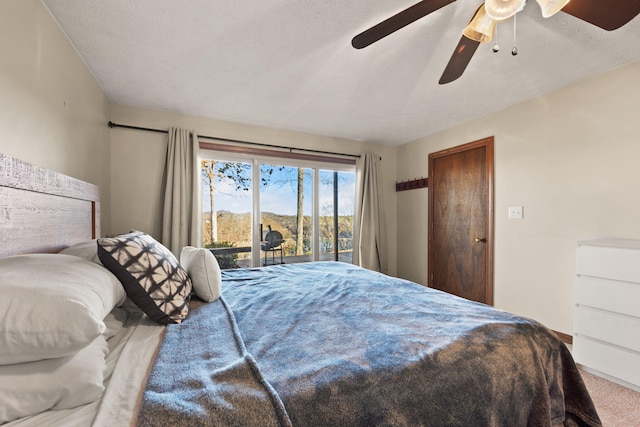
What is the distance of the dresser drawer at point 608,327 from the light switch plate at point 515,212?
101 cm

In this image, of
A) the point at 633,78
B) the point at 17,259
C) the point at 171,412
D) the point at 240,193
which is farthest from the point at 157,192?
the point at 633,78

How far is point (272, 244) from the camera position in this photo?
11.8 ft

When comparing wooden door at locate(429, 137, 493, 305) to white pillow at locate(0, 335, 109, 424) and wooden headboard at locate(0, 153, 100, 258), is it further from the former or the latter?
wooden headboard at locate(0, 153, 100, 258)

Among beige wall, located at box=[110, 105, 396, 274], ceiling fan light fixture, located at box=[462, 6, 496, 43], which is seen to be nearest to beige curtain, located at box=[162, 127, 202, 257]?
beige wall, located at box=[110, 105, 396, 274]

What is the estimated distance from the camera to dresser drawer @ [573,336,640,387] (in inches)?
70.0

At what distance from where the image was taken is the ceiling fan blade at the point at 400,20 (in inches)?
46.3

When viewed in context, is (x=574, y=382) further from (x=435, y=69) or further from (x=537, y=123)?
(x=537, y=123)

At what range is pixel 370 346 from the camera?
953 millimetres

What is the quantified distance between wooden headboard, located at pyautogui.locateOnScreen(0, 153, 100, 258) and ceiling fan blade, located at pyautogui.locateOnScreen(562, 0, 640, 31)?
241 cm

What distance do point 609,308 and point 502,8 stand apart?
2102 millimetres

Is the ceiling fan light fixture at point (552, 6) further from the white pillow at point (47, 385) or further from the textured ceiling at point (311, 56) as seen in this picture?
the white pillow at point (47, 385)

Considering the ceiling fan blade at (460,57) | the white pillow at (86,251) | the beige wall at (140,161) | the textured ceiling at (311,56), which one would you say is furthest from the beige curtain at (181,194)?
the ceiling fan blade at (460,57)

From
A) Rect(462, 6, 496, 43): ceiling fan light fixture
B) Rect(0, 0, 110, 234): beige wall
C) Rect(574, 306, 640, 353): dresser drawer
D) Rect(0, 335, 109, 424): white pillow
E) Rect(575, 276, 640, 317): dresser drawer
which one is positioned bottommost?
Rect(574, 306, 640, 353): dresser drawer

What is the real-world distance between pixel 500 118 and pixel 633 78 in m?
0.98
